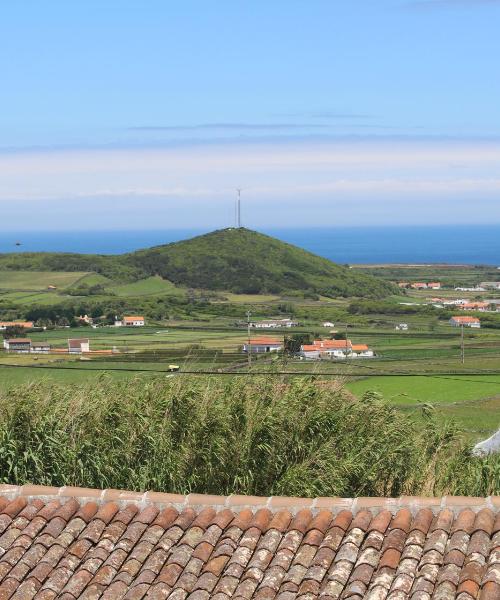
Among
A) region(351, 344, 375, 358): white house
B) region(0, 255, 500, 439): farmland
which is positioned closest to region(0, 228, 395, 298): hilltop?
region(0, 255, 500, 439): farmland

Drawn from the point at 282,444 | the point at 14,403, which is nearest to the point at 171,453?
the point at 282,444

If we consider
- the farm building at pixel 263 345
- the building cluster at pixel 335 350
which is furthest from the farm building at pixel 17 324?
the building cluster at pixel 335 350

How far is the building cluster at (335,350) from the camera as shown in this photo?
168ft

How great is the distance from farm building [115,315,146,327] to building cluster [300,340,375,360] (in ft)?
81.6

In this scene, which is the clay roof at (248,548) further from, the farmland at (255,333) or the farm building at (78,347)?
the farm building at (78,347)

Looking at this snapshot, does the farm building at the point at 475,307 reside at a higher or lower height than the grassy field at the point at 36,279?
lower

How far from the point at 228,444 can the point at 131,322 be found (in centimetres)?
6697

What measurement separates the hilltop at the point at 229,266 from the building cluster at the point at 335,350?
182 ft

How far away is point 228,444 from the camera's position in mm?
14617

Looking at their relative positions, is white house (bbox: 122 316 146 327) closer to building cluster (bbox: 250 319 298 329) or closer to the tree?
building cluster (bbox: 250 319 298 329)

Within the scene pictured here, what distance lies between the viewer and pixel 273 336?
68.7 meters

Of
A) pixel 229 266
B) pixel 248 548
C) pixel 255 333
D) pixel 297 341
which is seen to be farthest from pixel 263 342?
pixel 229 266

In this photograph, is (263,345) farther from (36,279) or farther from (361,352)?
(36,279)

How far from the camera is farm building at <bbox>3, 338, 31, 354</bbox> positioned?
58.6m
